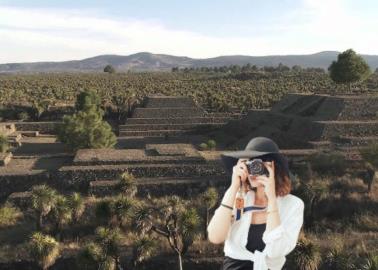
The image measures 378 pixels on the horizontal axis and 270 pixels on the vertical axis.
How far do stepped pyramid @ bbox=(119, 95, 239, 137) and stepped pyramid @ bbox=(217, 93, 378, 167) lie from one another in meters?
4.60

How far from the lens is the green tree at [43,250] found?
15656 millimetres

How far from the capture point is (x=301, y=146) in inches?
1334

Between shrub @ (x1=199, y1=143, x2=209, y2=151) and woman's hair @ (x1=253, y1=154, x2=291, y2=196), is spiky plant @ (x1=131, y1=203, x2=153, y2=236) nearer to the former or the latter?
woman's hair @ (x1=253, y1=154, x2=291, y2=196)

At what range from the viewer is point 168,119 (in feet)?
161

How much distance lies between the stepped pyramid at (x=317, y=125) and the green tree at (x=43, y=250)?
59.2ft

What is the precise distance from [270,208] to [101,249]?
1276 centimetres

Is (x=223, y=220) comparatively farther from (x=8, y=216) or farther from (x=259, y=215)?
(x=8, y=216)

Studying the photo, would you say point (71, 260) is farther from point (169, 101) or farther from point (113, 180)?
point (169, 101)

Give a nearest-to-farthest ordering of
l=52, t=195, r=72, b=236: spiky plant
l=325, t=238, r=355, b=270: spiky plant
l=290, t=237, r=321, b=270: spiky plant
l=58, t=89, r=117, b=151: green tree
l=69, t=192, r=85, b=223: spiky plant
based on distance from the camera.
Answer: l=290, t=237, r=321, b=270: spiky plant → l=325, t=238, r=355, b=270: spiky plant → l=52, t=195, r=72, b=236: spiky plant → l=69, t=192, r=85, b=223: spiky plant → l=58, t=89, r=117, b=151: green tree

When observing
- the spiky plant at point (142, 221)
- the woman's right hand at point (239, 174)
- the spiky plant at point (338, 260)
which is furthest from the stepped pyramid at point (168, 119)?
the woman's right hand at point (239, 174)

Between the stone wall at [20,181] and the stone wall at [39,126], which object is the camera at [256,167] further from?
the stone wall at [39,126]

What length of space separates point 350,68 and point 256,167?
4204cm

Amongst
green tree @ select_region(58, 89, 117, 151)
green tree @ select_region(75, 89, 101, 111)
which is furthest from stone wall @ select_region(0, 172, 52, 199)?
green tree @ select_region(75, 89, 101, 111)

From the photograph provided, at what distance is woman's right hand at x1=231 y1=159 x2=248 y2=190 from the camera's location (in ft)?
12.3
